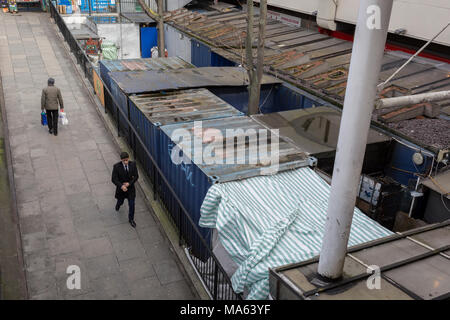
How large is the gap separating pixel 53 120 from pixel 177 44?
13.7 m

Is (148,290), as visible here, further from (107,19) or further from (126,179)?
(107,19)

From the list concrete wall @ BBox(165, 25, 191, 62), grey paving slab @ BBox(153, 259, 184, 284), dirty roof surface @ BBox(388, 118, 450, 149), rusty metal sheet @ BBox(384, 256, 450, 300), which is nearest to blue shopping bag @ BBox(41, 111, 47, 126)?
grey paving slab @ BBox(153, 259, 184, 284)

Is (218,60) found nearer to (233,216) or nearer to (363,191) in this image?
(363,191)

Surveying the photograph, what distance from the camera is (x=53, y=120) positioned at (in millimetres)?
13227

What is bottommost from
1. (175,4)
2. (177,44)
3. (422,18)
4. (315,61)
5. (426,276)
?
(177,44)

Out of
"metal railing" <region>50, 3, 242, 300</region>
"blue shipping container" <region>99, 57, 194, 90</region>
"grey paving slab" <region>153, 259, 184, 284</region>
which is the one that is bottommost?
"grey paving slab" <region>153, 259, 184, 284</region>

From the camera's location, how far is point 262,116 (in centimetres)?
1105

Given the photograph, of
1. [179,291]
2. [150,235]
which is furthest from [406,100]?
[150,235]

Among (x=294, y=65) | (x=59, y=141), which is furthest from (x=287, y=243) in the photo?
(x=294, y=65)

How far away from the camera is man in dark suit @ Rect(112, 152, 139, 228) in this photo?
30.3 feet

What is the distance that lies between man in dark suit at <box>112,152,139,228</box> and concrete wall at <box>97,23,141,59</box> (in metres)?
23.3

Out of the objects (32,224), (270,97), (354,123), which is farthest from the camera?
(270,97)

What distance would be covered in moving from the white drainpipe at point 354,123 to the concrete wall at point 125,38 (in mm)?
28348

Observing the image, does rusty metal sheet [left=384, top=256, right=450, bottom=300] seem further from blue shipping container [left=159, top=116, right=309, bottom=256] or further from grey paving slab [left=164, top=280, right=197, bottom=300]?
grey paving slab [left=164, top=280, right=197, bottom=300]
